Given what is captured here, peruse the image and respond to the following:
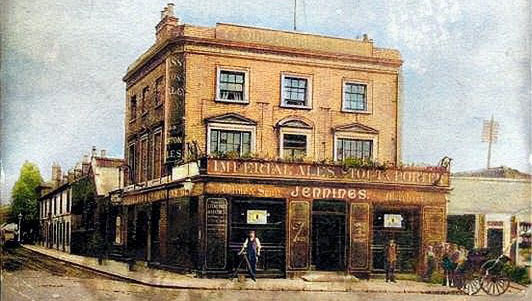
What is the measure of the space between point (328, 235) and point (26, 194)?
158 cm

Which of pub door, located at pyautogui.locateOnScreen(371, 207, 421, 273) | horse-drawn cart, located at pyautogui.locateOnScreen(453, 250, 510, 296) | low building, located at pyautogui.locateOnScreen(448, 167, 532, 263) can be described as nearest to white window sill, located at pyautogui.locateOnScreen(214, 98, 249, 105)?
pub door, located at pyautogui.locateOnScreen(371, 207, 421, 273)

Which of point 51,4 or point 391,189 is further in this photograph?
point 391,189

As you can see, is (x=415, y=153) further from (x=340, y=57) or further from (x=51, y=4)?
(x=51, y=4)

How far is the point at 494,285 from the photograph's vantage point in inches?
201

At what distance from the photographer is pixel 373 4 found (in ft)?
16.2

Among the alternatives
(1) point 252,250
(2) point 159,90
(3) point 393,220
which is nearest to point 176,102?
(2) point 159,90

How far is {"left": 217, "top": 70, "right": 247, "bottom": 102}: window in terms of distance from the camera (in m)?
4.77

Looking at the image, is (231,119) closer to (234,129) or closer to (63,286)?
(234,129)

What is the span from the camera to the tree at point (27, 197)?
4.68 m

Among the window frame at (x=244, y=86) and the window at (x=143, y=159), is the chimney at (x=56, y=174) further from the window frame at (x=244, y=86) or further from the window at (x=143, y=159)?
the window frame at (x=244, y=86)

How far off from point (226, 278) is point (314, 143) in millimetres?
842

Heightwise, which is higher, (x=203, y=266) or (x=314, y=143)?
(x=314, y=143)

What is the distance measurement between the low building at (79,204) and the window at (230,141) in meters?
0.51

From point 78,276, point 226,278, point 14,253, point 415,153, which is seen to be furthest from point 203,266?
point 415,153
